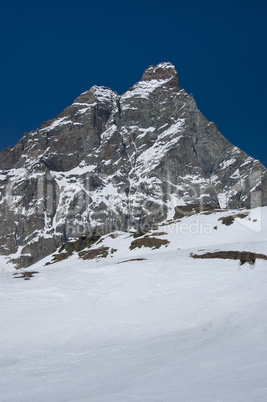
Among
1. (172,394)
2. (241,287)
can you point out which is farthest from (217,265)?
(172,394)

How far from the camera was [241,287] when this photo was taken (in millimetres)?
16750

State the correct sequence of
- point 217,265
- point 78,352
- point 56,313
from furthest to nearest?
point 217,265
point 56,313
point 78,352

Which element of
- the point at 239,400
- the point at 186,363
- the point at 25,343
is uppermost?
the point at 239,400

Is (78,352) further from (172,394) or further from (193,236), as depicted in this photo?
(193,236)

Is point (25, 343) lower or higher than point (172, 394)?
lower

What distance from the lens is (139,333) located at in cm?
1226

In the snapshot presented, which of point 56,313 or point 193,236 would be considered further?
point 193,236

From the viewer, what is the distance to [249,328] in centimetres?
1172

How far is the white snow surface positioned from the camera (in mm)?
6781

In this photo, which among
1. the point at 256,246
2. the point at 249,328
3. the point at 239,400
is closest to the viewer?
the point at 239,400

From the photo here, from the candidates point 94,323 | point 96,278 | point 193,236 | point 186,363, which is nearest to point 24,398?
point 186,363

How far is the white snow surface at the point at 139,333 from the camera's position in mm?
6781

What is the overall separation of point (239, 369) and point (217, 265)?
45.7 feet

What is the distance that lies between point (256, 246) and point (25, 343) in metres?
19.4
